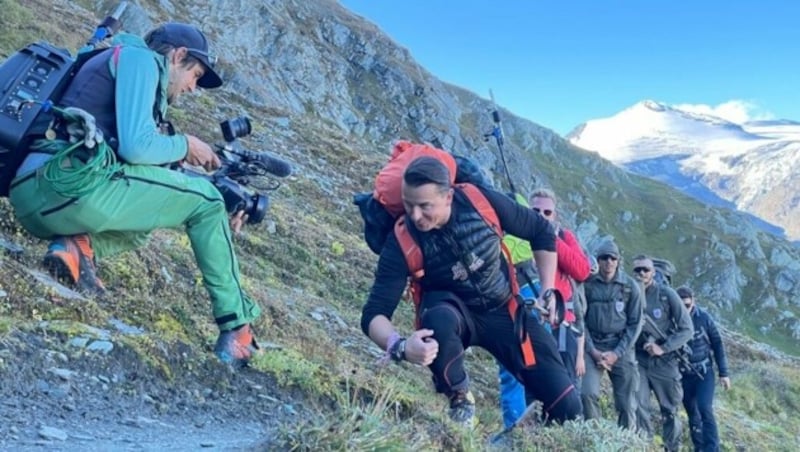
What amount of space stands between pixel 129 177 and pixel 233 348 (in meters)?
1.37

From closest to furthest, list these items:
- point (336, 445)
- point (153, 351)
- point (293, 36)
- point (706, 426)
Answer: point (336, 445) < point (153, 351) < point (706, 426) < point (293, 36)

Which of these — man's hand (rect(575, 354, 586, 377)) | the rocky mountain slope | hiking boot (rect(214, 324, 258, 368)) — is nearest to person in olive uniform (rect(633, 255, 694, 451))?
the rocky mountain slope

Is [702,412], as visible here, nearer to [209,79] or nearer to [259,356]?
[259,356]

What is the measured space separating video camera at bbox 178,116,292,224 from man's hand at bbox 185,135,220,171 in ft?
1.02

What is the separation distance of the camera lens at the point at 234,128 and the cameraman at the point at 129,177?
1.12 ft

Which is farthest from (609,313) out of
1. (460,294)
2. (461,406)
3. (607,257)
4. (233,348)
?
(233,348)

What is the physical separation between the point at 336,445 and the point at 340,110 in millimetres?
59508

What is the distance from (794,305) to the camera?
350 feet

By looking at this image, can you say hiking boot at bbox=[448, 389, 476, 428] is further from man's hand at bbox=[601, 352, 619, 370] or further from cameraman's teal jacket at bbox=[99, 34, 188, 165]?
man's hand at bbox=[601, 352, 619, 370]

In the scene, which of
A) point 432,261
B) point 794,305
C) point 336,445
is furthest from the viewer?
point 794,305

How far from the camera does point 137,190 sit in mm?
4797

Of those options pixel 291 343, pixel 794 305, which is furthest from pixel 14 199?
pixel 794 305

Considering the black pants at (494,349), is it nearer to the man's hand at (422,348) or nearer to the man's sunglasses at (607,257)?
the man's hand at (422,348)

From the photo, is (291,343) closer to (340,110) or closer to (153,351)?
(153,351)
